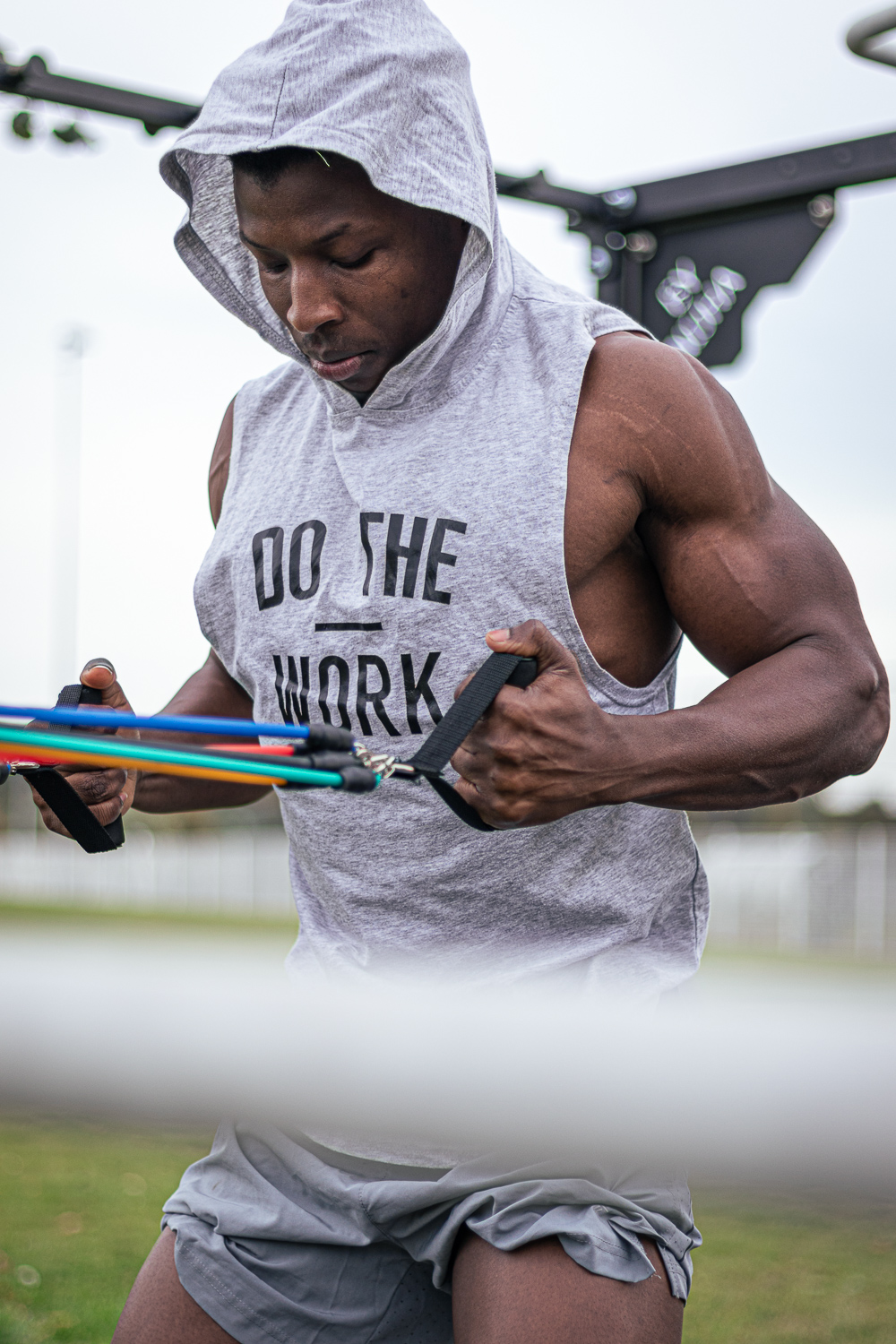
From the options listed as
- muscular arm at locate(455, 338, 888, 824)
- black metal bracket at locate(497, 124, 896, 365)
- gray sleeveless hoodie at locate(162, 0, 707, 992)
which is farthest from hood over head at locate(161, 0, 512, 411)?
black metal bracket at locate(497, 124, 896, 365)

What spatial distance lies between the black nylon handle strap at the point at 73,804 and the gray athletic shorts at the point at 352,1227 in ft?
1.37

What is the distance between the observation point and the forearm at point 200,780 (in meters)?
2.25

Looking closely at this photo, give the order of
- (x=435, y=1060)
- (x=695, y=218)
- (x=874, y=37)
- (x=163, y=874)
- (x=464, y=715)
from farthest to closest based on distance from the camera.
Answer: (x=163, y=874) → (x=695, y=218) → (x=874, y=37) → (x=464, y=715) → (x=435, y=1060)

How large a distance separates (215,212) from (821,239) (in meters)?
2.21

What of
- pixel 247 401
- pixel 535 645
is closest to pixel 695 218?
pixel 247 401

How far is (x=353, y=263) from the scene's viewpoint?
74.0 inches

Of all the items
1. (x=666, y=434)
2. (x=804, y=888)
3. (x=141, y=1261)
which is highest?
(x=666, y=434)

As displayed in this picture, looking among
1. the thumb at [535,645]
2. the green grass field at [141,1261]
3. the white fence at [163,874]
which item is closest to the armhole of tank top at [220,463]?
the thumb at [535,645]

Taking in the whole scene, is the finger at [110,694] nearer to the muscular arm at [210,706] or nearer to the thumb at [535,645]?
the muscular arm at [210,706]

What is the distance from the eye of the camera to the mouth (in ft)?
6.34

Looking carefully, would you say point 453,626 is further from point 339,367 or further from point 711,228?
point 711,228

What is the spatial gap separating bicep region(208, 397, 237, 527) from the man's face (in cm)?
43

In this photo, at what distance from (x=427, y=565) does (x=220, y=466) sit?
68cm

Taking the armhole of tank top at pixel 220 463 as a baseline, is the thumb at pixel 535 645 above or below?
above
